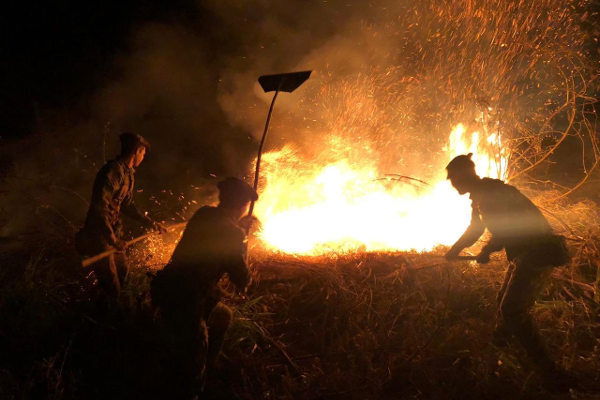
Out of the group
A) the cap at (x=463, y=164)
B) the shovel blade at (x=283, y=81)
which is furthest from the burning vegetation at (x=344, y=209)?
the shovel blade at (x=283, y=81)

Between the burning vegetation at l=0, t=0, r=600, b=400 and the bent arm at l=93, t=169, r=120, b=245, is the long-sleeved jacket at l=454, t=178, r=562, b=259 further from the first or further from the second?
the bent arm at l=93, t=169, r=120, b=245

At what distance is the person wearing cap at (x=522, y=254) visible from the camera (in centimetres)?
358

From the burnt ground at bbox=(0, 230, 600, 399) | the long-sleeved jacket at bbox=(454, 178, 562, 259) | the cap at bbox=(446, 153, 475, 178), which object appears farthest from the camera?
the cap at bbox=(446, 153, 475, 178)

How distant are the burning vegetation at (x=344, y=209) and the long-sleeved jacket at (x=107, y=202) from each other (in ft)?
2.49

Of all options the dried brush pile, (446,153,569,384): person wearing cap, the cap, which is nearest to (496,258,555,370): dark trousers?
(446,153,569,384): person wearing cap

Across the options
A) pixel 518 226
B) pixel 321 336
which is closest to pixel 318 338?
pixel 321 336

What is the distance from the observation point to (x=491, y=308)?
15.9 feet

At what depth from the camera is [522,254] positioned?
3.77 meters

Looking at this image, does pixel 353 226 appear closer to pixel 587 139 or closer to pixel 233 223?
pixel 233 223

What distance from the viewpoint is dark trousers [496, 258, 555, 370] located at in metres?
3.57

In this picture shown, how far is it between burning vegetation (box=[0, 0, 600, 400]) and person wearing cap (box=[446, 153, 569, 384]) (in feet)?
0.88

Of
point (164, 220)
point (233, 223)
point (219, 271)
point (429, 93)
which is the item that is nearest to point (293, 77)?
point (233, 223)

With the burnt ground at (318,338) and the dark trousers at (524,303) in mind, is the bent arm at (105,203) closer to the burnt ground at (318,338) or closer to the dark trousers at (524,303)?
the burnt ground at (318,338)

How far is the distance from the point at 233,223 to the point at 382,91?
8531mm
